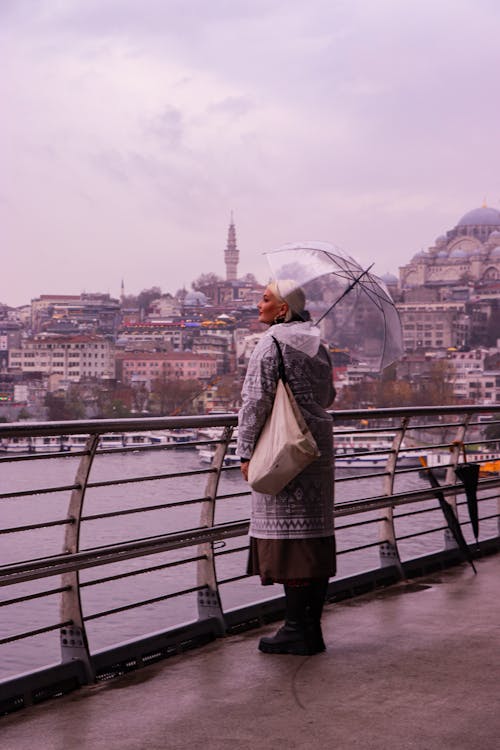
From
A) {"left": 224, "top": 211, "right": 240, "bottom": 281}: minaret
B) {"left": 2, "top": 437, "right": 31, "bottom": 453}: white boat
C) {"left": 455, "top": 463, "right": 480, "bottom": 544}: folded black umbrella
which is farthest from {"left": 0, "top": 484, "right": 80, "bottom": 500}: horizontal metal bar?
{"left": 224, "top": 211, "right": 240, "bottom": 281}: minaret

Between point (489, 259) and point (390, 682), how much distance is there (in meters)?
152

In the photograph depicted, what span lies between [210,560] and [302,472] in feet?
2.32

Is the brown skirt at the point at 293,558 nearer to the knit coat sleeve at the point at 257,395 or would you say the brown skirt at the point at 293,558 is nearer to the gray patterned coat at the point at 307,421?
the gray patterned coat at the point at 307,421

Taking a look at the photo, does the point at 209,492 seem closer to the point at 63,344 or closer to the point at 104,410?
the point at 104,410

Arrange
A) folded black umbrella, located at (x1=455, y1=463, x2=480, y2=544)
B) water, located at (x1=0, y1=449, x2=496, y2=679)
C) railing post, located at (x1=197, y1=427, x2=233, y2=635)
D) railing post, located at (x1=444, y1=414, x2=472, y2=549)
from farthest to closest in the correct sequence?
water, located at (x1=0, y1=449, x2=496, y2=679)
railing post, located at (x1=444, y1=414, x2=472, y2=549)
folded black umbrella, located at (x1=455, y1=463, x2=480, y2=544)
railing post, located at (x1=197, y1=427, x2=233, y2=635)

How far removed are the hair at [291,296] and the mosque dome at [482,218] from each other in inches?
6547

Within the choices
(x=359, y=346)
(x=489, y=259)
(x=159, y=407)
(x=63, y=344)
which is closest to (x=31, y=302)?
(x=63, y=344)

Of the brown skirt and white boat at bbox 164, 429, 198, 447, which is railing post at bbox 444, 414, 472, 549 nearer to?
white boat at bbox 164, 429, 198, 447

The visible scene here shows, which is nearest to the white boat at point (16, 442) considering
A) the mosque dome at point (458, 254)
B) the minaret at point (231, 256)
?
the mosque dome at point (458, 254)

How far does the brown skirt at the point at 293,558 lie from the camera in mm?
3646

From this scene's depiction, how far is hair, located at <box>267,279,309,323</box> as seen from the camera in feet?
12.3

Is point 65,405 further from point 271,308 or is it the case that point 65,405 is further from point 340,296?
point 271,308

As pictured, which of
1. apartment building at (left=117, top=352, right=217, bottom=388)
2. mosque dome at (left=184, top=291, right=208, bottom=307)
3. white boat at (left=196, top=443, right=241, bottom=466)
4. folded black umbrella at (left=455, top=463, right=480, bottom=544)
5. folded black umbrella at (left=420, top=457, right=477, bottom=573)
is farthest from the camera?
mosque dome at (left=184, top=291, right=208, bottom=307)

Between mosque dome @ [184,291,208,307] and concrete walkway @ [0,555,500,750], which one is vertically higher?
mosque dome @ [184,291,208,307]
